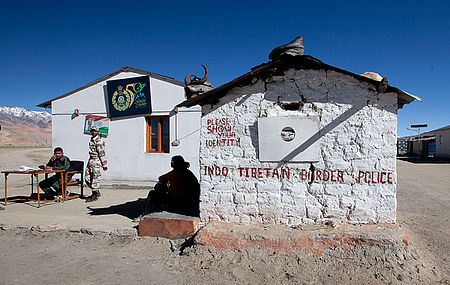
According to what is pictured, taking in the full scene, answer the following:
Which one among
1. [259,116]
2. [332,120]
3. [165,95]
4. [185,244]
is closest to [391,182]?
[332,120]

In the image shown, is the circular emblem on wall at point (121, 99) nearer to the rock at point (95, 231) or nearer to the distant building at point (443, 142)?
the rock at point (95, 231)

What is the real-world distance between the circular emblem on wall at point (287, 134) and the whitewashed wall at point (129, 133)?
566 centimetres

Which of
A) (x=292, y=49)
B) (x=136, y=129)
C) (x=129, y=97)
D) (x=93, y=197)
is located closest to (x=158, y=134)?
(x=136, y=129)

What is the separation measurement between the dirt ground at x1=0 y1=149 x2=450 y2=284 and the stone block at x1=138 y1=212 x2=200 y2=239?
124mm

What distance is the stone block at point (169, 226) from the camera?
437cm

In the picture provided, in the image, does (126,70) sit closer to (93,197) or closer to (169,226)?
(93,197)

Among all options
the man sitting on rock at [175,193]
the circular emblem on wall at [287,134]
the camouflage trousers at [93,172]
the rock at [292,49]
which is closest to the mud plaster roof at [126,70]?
the camouflage trousers at [93,172]

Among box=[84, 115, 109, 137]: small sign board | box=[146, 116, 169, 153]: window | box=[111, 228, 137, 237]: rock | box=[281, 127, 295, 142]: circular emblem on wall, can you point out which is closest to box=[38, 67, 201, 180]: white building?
box=[146, 116, 169, 153]: window

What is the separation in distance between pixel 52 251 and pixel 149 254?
1.55 m

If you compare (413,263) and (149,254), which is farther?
(149,254)

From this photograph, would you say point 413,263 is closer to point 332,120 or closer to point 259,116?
point 332,120

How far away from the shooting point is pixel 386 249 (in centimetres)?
352

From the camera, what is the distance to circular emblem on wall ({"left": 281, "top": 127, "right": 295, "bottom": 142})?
4.12m

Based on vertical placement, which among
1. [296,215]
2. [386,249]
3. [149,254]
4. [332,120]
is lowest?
[149,254]
